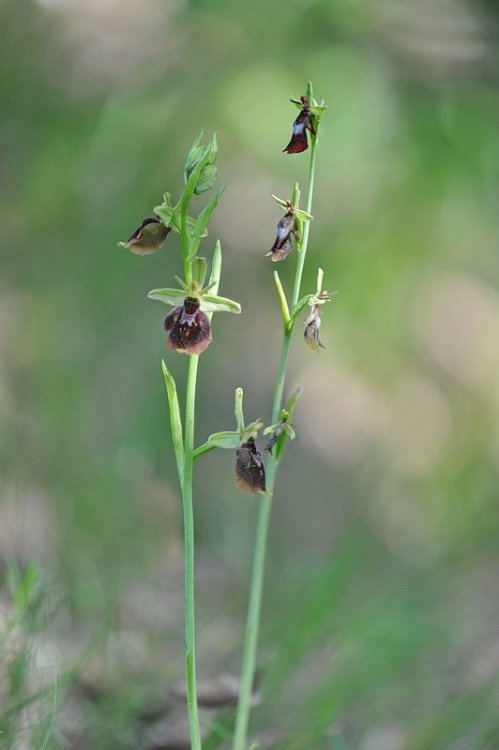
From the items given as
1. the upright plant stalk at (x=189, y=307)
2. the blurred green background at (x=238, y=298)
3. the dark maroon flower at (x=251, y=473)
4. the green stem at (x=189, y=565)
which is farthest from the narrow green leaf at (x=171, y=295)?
the blurred green background at (x=238, y=298)

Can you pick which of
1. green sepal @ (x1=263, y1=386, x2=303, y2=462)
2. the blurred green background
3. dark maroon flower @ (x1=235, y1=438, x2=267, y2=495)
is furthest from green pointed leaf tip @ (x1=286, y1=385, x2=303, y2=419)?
the blurred green background

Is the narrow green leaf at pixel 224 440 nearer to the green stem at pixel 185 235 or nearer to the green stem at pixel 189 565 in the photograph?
the green stem at pixel 189 565

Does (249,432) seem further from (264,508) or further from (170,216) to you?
(170,216)

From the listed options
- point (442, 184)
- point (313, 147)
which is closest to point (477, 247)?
point (442, 184)

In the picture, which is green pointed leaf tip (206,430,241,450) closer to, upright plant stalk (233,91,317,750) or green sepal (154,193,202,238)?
upright plant stalk (233,91,317,750)

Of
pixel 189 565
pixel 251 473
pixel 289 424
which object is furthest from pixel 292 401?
pixel 189 565

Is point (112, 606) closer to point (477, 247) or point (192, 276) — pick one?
point (192, 276)

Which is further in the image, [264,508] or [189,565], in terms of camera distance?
[264,508]
